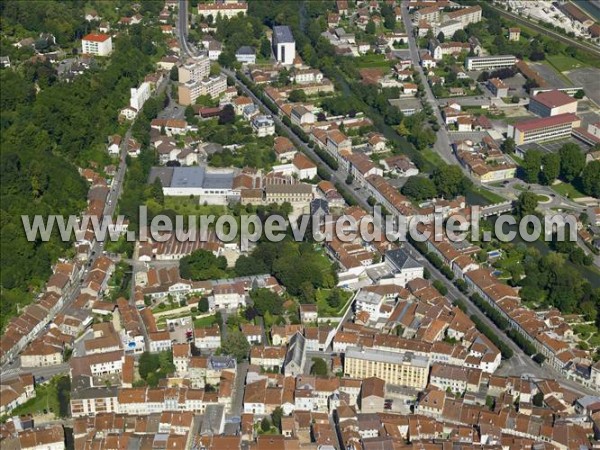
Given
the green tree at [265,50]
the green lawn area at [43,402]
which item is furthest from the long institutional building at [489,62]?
the green lawn area at [43,402]

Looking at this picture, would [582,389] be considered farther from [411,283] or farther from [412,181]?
[412,181]

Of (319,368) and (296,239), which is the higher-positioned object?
(296,239)

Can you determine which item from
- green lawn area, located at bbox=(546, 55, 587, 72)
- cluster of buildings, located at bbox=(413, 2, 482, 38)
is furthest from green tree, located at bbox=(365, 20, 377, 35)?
green lawn area, located at bbox=(546, 55, 587, 72)

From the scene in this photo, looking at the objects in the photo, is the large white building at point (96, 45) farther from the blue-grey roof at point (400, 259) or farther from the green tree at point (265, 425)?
the green tree at point (265, 425)

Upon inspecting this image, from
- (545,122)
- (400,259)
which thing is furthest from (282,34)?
(400,259)

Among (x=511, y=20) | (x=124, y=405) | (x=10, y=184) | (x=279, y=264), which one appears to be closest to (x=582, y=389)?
(x=279, y=264)

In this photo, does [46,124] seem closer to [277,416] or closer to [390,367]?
[277,416]

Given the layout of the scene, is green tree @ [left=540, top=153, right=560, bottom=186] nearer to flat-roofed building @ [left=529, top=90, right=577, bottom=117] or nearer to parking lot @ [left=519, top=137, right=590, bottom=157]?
Answer: parking lot @ [left=519, top=137, right=590, bottom=157]
